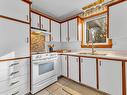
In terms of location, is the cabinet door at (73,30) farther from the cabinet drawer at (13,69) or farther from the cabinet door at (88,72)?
the cabinet drawer at (13,69)

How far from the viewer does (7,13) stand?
175cm

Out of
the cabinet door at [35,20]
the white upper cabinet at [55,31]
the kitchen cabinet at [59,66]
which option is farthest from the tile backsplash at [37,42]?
the kitchen cabinet at [59,66]

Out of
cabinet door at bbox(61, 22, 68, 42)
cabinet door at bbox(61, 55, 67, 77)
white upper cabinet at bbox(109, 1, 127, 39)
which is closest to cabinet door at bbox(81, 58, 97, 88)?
cabinet door at bbox(61, 55, 67, 77)

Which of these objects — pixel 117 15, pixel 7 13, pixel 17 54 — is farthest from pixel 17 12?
pixel 117 15

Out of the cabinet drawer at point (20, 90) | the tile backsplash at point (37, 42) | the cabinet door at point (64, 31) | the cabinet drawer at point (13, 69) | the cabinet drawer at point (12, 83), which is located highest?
the cabinet door at point (64, 31)

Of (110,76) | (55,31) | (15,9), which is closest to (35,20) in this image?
(15,9)

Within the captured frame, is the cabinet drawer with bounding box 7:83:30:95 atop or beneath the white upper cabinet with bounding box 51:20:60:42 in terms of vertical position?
beneath

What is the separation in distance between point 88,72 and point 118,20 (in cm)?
143

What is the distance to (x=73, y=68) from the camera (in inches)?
109

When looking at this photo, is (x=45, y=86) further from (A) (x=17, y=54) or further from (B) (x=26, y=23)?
(B) (x=26, y=23)

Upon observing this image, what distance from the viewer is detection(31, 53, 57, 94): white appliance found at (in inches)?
86.0

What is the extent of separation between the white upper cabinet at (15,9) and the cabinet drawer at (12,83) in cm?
126

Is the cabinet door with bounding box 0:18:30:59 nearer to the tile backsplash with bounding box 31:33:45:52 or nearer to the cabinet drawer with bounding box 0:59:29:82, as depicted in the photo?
the cabinet drawer with bounding box 0:59:29:82

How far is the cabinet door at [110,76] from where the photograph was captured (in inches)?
70.0
